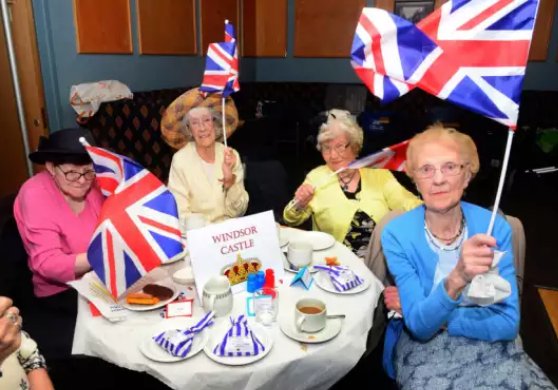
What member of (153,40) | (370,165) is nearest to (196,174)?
(370,165)

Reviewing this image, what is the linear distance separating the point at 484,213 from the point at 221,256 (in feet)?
3.33

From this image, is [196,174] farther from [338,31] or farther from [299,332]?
[338,31]

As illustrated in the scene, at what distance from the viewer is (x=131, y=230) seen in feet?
4.49

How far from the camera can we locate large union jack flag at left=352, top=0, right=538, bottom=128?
44.9 inches

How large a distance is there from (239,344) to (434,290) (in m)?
0.64

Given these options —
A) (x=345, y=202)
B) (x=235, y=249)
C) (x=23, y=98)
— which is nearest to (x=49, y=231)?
(x=235, y=249)

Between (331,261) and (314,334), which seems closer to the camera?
(314,334)

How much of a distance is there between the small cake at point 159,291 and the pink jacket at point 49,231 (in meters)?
0.39

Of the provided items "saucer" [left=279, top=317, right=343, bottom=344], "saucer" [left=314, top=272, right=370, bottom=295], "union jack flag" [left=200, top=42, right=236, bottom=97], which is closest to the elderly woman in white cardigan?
"union jack flag" [left=200, top=42, right=236, bottom=97]

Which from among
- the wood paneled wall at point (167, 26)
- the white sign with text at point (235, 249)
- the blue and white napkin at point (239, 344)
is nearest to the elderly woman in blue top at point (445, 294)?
the white sign with text at point (235, 249)

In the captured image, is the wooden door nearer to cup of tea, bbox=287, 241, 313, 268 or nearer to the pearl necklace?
the pearl necklace

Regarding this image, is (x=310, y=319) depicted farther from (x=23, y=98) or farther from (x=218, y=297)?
(x=23, y=98)

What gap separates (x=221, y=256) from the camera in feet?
4.93

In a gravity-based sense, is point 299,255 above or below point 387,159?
below
